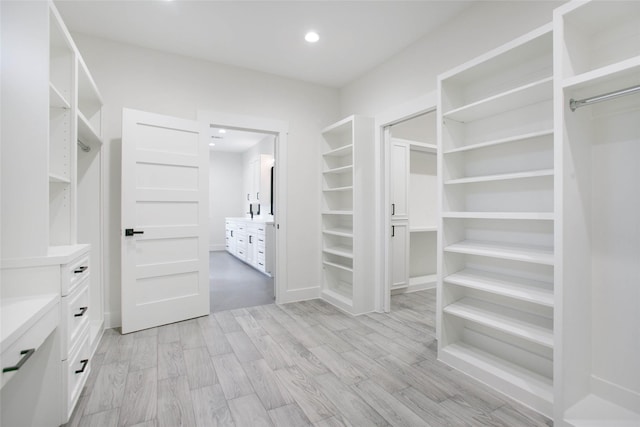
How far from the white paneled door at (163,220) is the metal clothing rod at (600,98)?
119 inches

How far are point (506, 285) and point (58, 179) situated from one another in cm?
282

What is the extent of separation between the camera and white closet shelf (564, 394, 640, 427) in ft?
4.96

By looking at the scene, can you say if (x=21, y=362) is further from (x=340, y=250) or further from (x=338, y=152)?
(x=338, y=152)

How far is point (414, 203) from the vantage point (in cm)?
451

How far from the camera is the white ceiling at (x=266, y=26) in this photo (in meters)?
2.46

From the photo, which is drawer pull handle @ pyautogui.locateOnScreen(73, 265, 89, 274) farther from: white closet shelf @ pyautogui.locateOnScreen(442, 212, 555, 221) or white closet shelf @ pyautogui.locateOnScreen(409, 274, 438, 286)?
white closet shelf @ pyautogui.locateOnScreen(409, 274, 438, 286)

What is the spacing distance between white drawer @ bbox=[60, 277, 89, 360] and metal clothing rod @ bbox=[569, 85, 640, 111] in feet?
9.36

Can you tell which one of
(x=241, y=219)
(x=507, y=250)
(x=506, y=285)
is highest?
(x=241, y=219)

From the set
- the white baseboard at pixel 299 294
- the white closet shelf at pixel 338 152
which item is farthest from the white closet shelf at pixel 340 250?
the white closet shelf at pixel 338 152

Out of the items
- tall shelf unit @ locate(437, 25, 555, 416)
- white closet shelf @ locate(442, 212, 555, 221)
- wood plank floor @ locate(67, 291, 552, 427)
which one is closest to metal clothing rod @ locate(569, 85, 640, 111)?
tall shelf unit @ locate(437, 25, 555, 416)

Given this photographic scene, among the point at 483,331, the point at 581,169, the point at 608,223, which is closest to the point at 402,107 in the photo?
the point at 581,169

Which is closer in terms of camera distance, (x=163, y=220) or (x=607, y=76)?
(x=607, y=76)

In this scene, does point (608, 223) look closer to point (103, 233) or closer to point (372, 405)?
point (372, 405)

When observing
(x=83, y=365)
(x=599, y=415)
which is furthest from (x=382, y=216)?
(x=83, y=365)
